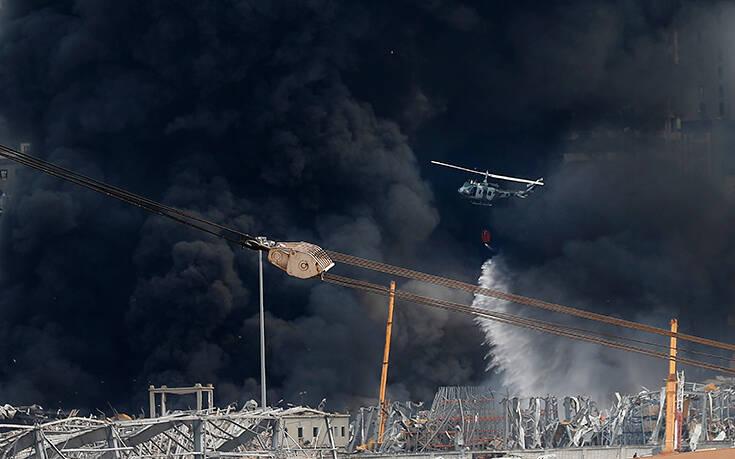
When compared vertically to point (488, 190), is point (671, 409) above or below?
below

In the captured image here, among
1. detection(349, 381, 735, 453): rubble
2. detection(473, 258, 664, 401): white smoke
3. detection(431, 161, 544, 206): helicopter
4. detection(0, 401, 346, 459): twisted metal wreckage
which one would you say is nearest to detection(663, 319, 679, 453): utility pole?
detection(349, 381, 735, 453): rubble

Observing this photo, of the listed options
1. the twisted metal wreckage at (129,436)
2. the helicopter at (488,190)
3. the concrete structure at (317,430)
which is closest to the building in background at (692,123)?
the helicopter at (488,190)

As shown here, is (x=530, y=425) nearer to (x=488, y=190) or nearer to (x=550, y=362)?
(x=550, y=362)

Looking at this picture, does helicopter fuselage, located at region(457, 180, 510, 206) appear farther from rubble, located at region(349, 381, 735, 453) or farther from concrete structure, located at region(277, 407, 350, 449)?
rubble, located at region(349, 381, 735, 453)

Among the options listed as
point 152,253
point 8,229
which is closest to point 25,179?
point 8,229

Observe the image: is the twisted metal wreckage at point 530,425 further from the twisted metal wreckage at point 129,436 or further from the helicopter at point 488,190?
the helicopter at point 488,190

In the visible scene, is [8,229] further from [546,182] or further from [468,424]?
[468,424]

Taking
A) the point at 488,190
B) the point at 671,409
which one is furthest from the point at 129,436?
the point at 488,190

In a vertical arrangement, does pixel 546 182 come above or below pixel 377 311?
above
